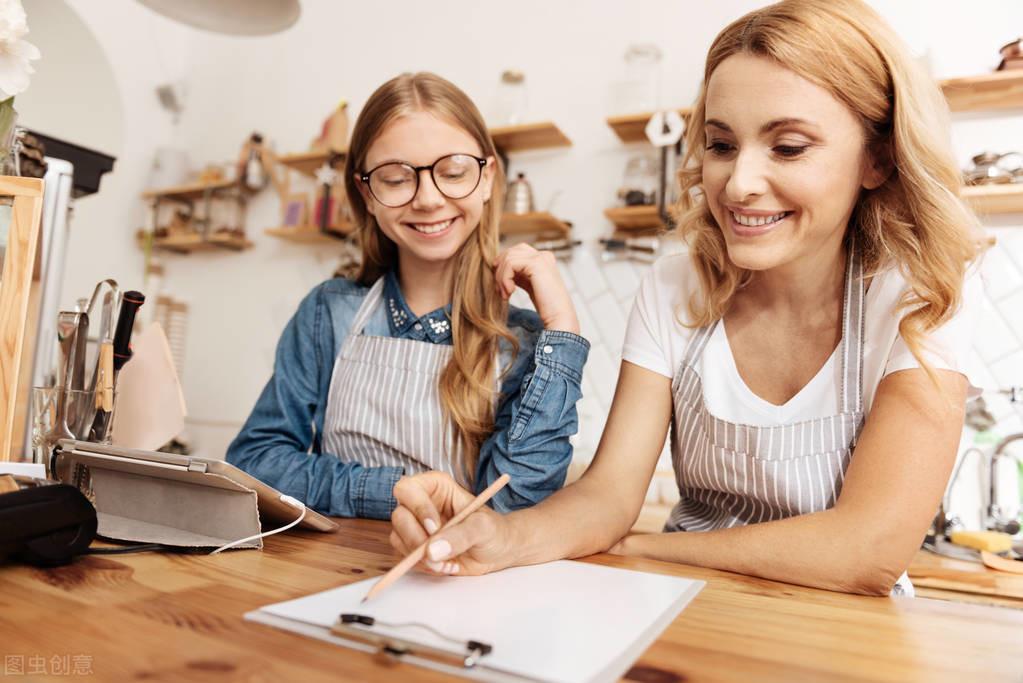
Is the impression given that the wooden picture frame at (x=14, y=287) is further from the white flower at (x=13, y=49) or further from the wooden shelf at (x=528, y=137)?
the wooden shelf at (x=528, y=137)

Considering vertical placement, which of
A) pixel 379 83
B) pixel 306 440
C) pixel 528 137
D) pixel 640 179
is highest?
pixel 379 83

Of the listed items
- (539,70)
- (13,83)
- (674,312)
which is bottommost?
(674,312)

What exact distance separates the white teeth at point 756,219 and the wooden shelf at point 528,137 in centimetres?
168

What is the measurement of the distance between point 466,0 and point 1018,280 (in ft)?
7.37

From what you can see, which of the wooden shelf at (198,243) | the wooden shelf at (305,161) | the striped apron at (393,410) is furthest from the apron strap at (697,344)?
the wooden shelf at (198,243)

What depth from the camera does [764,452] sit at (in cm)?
97

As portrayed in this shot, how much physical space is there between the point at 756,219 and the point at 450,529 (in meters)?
0.62

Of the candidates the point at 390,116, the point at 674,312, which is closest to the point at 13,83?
the point at 390,116

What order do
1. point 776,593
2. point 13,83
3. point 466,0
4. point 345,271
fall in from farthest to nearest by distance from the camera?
1. point 466,0
2. point 345,271
3. point 13,83
4. point 776,593

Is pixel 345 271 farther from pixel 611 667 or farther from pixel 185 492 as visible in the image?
pixel 611 667

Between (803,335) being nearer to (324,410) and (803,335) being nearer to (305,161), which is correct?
(324,410)

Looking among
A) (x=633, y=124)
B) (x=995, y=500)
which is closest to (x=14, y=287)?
(x=633, y=124)

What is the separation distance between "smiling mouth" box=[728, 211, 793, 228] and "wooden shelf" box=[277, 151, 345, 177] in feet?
7.54

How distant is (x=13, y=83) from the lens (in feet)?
3.01
